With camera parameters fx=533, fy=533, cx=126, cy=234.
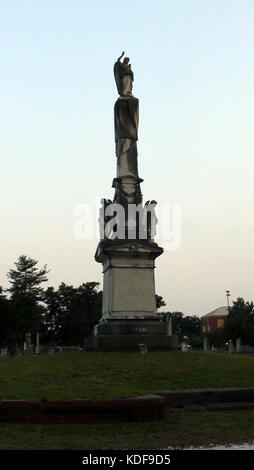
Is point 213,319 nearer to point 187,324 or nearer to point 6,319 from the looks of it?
point 187,324

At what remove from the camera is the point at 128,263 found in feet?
69.6

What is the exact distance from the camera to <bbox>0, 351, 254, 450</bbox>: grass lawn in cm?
827

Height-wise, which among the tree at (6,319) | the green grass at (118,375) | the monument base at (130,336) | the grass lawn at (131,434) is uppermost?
the tree at (6,319)

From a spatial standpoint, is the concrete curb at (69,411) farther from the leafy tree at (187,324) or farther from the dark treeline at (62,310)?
the leafy tree at (187,324)

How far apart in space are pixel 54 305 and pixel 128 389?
2754 inches

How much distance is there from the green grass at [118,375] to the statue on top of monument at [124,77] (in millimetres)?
12891

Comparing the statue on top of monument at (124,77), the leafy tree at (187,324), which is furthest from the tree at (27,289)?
the leafy tree at (187,324)

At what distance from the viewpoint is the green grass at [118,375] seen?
38.7ft

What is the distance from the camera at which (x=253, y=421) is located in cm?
1027

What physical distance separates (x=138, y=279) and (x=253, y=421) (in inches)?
443

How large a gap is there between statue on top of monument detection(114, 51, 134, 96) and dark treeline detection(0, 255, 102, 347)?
5096 centimetres
